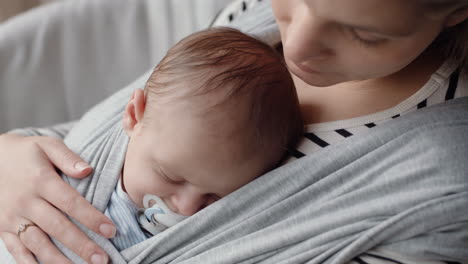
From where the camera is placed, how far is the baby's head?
782 mm

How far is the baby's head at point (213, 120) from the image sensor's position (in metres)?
0.78

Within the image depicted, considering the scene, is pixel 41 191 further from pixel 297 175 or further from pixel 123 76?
pixel 123 76

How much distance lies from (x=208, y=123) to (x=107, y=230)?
0.21m

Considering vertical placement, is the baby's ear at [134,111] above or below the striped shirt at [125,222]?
above

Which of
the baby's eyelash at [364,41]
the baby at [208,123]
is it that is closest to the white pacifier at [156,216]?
the baby at [208,123]

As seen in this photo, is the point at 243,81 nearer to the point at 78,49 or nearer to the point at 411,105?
the point at 411,105

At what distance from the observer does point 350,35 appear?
63 centimetres

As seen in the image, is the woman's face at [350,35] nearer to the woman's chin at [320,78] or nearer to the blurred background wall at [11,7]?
the woman's chin at [320,78]

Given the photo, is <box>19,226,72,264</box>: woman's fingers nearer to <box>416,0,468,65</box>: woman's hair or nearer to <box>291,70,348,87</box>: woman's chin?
<box>291,70,348,87</box>: woman's chin

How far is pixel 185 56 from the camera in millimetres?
814

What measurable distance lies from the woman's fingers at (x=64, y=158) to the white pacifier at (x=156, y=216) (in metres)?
0.11

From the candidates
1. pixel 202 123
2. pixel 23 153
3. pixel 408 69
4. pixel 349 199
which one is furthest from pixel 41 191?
pixel 408 69

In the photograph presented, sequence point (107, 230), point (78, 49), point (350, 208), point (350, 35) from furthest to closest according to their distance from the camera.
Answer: point (78, 49) < point (107, 230) < point (350, 208) < point (350, 35)

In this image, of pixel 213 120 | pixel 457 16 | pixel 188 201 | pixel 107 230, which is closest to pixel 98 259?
pixel 107 230
